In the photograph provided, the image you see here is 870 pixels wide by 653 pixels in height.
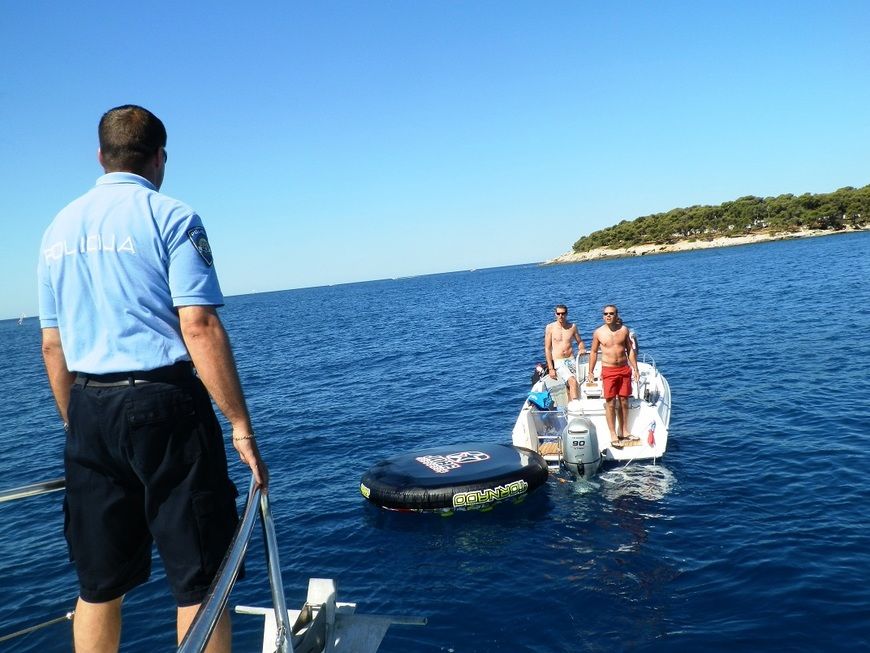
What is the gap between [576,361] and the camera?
13523mm

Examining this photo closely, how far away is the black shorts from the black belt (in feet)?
0.06

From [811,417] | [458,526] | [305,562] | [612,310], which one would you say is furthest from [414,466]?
[811,417]

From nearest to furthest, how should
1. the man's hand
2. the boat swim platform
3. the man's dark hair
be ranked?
the man's hand < the man's dark hair < the boat swim platform

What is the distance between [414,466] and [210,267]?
8.68 metres

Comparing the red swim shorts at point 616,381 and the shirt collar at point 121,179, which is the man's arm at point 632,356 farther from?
the shirt collar at point 121,179

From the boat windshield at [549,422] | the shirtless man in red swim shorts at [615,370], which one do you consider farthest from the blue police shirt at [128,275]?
the boat windshield at [549,422]

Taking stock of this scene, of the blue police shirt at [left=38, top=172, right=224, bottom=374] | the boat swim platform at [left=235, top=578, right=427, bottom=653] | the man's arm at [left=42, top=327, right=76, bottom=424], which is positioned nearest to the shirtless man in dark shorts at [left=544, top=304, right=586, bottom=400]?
the boat swim platform at [left=235, top=578, right=427, bottom=653]

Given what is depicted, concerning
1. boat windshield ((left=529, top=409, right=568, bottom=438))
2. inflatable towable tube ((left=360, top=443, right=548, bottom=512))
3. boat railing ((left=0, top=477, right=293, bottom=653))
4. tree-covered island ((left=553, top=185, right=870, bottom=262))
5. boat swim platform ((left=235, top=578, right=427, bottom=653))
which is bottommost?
inflatable towable tube ((left=360, top=443, right=548, bottom=512))

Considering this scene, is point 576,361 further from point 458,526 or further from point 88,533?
point 88,533

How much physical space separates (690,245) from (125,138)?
15089 centimetres

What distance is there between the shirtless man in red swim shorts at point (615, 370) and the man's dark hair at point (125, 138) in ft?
31.7

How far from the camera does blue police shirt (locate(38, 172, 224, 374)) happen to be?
2463mm

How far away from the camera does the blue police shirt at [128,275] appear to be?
246cm

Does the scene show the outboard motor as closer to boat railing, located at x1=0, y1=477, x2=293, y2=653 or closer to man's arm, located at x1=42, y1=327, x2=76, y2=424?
boat railing, located at x1=0, y1=477, x2=293, y2=653
